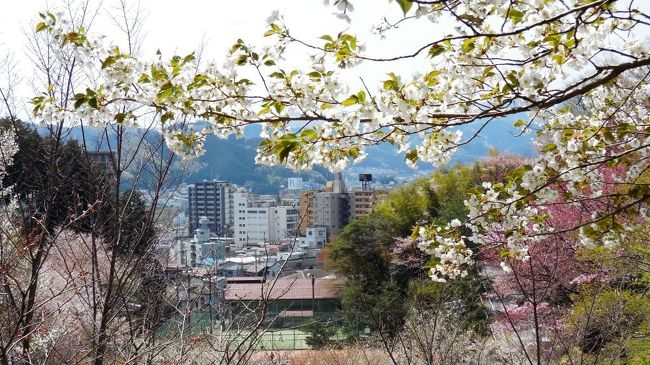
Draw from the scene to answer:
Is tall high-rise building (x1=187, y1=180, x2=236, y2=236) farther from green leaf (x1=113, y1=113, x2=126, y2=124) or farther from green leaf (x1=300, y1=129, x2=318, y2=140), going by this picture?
green leaf (x1=300, y1=129, x2=318, y2=140)

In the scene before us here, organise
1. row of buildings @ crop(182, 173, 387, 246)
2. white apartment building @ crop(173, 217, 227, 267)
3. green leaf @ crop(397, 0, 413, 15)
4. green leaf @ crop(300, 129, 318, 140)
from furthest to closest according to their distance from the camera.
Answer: row of buildings @ crop(182, 173, 387, 246)
white apartment building @ crop(173, 217, 227, 267)
green leaf @ crop(300, 129, 318, 140)
green leaf @ crop(397, 0, 413, 15)

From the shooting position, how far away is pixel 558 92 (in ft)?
4.75

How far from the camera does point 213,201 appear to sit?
233ft

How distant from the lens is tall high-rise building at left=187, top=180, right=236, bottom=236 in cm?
6612

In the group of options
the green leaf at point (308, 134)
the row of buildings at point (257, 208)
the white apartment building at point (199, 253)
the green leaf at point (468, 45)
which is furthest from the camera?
the row of buildings at point (257, 208)

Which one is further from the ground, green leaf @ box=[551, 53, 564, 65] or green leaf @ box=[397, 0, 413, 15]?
green leaf @ box=[551, 53, 564, 65]

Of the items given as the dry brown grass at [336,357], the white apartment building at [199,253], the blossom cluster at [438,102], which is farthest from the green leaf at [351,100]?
the dry brown grass at [336,357]

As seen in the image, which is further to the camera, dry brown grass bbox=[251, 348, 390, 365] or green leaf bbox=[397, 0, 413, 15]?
dry brown grass bbox=[251, 348, 390, 365]

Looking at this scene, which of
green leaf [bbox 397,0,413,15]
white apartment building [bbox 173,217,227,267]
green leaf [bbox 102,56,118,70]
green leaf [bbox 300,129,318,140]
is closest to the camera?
green leaf [bbox 397,0,413,15]

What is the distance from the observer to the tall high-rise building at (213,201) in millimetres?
66125

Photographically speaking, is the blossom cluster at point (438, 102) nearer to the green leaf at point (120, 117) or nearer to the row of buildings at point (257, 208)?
the green leaf at point (120, 117)

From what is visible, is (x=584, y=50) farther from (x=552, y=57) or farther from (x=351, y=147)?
(x=351, y=147)

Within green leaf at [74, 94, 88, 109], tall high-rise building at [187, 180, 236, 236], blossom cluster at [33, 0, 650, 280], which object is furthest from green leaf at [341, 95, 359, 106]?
tall high-rise building at [187, 180, 236, 236]

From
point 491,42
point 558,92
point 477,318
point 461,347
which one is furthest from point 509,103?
point 477,318
